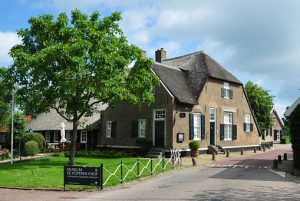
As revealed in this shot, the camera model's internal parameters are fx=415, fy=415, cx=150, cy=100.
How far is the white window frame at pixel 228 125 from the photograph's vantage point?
1572 inches

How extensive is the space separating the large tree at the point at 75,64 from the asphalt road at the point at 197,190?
254 inches

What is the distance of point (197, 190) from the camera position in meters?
16.6

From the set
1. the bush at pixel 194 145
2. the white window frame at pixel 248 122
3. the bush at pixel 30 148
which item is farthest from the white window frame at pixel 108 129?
the white window frame at pixel 248 122

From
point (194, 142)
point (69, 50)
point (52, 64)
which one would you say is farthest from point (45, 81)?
point (194, 142)

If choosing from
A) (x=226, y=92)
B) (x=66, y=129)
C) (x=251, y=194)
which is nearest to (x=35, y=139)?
(x=66, y=129)

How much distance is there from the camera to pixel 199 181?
1947 cm

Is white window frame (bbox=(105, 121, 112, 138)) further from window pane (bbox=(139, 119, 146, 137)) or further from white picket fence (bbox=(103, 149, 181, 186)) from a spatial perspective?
white picket fence (bbox=(103, 149, 181, 186))

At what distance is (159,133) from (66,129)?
1286cm

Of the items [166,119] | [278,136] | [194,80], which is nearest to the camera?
[166,119]

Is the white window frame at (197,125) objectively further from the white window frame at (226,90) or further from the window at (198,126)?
the white window frame at (226,90)

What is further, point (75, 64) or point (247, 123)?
point (247, 123)

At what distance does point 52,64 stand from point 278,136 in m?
63.8

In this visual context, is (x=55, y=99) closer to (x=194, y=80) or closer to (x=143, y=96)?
(x=143, y=96)

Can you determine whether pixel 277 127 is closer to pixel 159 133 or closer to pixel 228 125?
pixel 228 125
